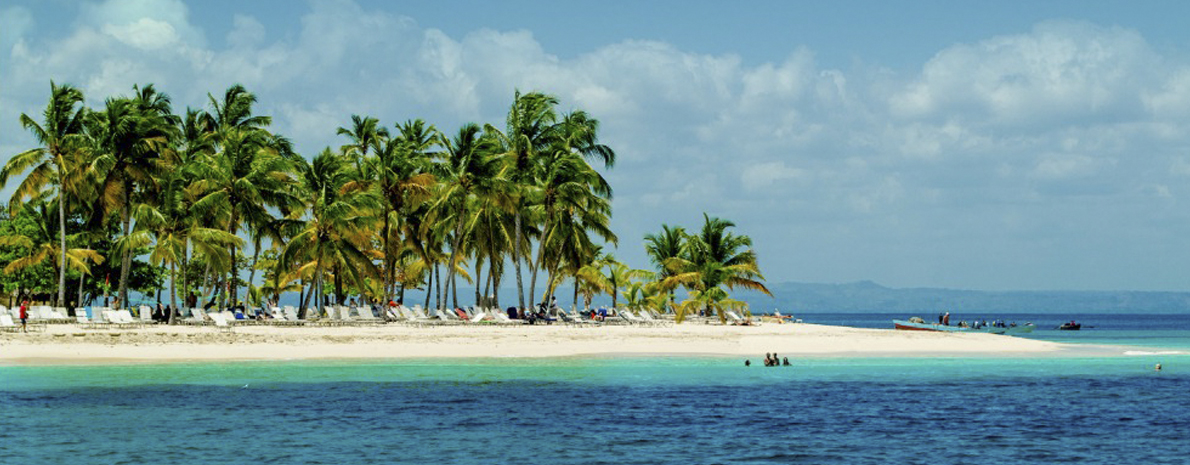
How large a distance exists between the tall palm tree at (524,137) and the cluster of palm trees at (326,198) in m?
0.08

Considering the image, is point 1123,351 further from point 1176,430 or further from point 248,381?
point 248,381

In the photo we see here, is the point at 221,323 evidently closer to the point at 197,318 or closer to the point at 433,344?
the point at 197,318

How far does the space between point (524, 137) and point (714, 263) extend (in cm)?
1231

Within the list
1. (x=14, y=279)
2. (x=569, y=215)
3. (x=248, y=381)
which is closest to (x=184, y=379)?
(x=248, y=381)

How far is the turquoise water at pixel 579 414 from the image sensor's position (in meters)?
18.0

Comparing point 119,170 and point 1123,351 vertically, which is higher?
point 119,170

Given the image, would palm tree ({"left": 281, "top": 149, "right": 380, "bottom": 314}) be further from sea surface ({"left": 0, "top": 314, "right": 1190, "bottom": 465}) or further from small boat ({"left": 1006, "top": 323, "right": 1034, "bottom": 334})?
small boat ({"left": 1006, "top": 323, "right": 1034, "bottom": 334})

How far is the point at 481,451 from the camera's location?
59.8 feet

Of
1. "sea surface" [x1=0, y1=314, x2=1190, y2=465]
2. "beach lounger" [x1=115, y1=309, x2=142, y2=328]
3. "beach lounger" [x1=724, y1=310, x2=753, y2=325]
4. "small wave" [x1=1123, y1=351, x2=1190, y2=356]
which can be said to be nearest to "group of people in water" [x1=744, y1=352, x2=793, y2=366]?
"sea surface" [x1=0, y1=314, x2=1190, y2=465]

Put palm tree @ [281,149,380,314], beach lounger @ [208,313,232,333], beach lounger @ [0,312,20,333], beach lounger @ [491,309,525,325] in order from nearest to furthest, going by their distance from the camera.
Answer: beach lounger @ [0,312,20,333]
beach lounger @ [208,313,232,333]
palm tree @ [281,149,380,314]
beach lounger @ [491,309,525,325]

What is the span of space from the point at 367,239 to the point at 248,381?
2868 cm

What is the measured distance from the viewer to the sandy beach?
3456 centimetres

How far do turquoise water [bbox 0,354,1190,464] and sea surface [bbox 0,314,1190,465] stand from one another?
56 millimetres

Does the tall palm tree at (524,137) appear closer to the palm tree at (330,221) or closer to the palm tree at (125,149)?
the palm tree at (330,221)
